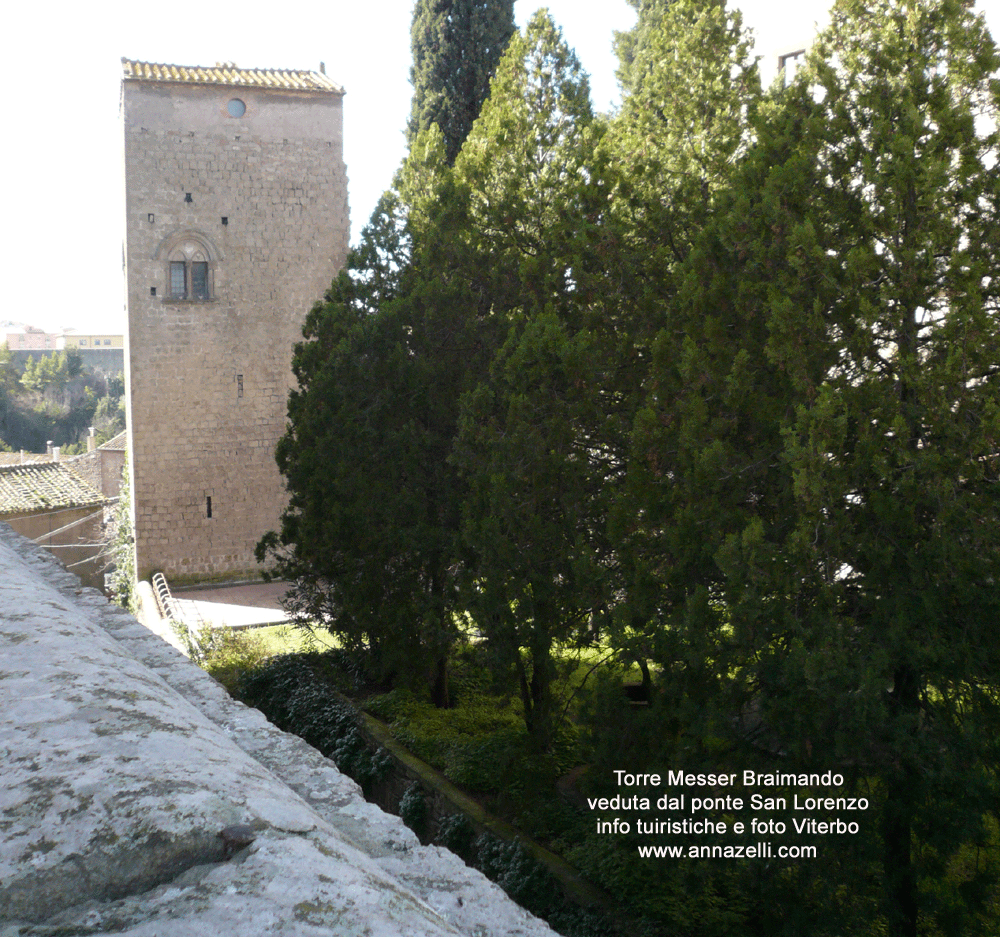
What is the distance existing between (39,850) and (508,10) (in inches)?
636

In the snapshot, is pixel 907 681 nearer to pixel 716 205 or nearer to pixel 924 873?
pixel 924 873

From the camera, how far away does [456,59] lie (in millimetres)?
14586

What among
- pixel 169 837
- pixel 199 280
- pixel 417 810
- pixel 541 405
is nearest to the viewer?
pixel 169 837

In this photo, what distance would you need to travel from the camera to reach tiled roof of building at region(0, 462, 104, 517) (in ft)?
50.8

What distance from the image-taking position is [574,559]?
6.34 m

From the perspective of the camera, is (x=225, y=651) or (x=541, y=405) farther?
(x=225, y=651)

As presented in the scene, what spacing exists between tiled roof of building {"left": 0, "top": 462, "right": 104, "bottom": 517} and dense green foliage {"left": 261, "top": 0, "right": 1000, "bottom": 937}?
34.0 ft

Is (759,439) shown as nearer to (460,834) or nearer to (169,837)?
(460,834)

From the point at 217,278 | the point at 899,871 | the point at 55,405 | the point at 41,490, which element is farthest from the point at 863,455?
the point at 55,405

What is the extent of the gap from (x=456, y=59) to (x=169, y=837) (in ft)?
50.4

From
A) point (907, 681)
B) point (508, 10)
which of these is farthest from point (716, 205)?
point (508, 10)

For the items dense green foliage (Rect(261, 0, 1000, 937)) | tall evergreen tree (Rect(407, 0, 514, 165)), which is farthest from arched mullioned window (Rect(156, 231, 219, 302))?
dense green foliage (Rect(261, 0, 1000, 937))

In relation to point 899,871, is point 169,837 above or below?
above

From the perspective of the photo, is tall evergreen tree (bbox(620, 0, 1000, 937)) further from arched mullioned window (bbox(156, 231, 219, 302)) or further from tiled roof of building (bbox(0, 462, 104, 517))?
tiled roof of building (bbox(0, 462, 104, 517))
